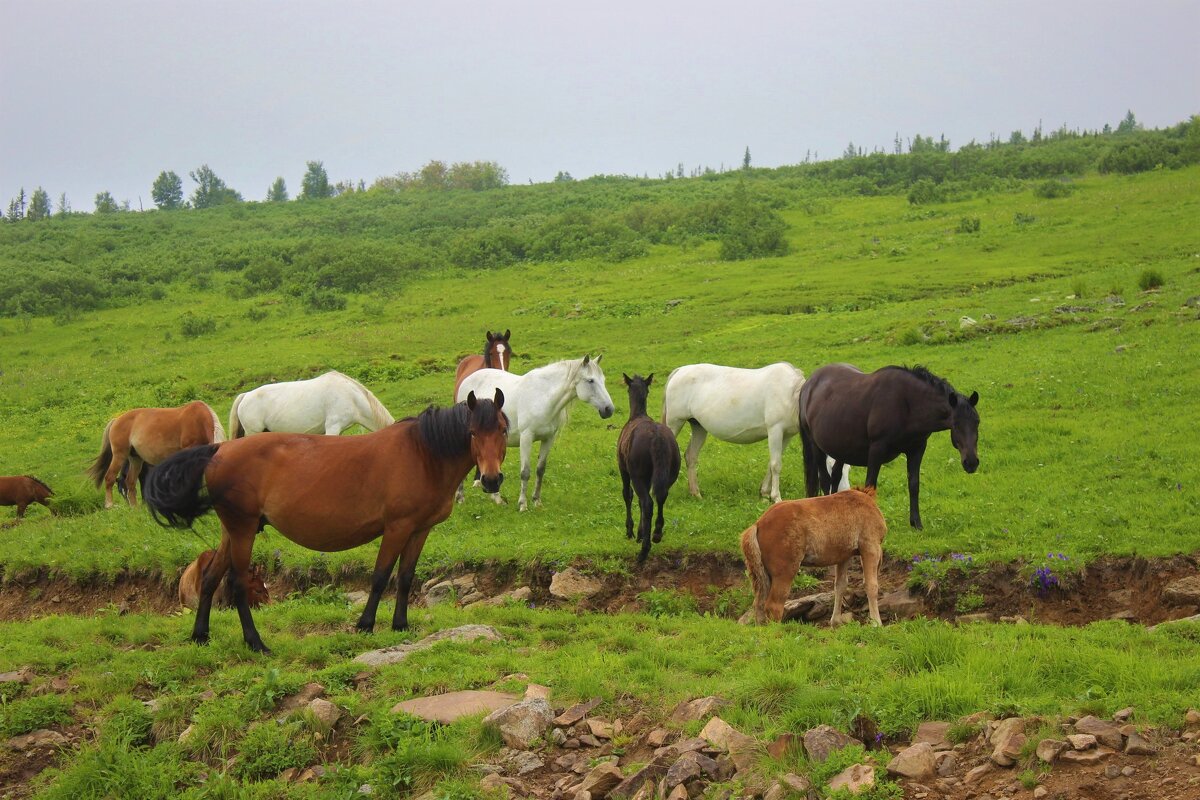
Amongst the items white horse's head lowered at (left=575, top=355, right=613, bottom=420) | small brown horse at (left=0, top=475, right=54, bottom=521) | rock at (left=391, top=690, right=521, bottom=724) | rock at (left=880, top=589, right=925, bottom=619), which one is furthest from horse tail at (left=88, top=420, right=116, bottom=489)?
rock at (left=880, top=589, right=925, bottom=619)

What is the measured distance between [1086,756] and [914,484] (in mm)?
6910

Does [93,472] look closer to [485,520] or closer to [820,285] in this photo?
[485,520]

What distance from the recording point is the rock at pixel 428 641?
8609mm

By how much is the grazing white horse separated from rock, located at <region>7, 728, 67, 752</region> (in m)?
9.27

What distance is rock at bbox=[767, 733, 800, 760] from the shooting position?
632 centimetres

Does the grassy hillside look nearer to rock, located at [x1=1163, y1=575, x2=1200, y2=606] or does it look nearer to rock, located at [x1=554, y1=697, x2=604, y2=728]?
rock, located at [x1=1163, y1=575, x2=1200, y2=606]

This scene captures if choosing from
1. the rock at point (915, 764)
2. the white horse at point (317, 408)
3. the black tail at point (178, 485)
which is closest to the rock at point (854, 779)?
the rock at point (915, 764)

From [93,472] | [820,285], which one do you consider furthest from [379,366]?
[820,285]

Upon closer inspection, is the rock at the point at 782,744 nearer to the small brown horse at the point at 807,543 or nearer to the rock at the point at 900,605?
the small brown horse at the point at 807,543

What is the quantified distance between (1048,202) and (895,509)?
134 feet

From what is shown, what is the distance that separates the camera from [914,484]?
12.5 metres

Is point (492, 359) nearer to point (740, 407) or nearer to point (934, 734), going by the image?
point (740, 407)

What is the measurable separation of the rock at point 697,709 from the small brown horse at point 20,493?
49.8 ft

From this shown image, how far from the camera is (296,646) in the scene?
9.16 meters
